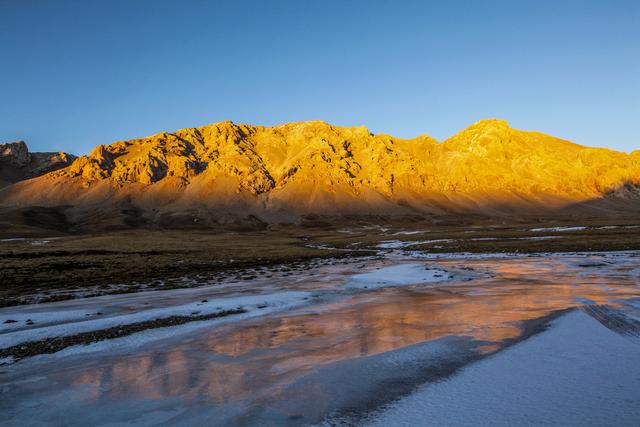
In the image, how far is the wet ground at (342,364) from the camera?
315 inches

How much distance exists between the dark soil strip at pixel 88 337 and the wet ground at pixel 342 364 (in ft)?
1.56

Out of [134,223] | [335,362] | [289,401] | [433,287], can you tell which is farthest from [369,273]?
[134,223]

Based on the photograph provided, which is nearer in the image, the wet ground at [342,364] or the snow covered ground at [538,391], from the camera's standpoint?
the snow covered ground at [538,391]

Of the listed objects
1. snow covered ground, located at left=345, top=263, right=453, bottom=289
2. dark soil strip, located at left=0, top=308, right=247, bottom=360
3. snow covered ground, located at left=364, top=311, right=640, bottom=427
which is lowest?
snow covered ground, located at left=345, top=263, right=453, bottom=289

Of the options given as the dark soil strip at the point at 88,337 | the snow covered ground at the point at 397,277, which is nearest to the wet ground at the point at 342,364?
the dark soil strip at the point at 88,337

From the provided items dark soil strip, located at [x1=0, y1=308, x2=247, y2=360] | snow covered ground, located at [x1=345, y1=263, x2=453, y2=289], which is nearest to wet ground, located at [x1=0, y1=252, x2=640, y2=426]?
dark soil strip, located at [x1=0, y1=308, x2=247, y2=360]

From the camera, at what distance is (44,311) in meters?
20.7

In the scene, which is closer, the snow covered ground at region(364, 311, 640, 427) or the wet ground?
the snow covered ground at region(364, 311, 640, 427)

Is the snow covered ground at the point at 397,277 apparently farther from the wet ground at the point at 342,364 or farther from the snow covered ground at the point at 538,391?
the snow covered ground at the point at 538,391

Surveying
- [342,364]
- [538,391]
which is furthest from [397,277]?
[538,391]

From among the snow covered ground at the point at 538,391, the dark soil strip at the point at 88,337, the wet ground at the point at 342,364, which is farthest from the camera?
the dark soil strip at the point at 88,337

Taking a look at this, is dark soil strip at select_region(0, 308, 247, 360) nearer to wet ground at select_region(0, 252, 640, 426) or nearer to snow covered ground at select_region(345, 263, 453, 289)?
wet ground at select_region(0, 252, 640, 426)

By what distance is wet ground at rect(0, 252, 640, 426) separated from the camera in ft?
26.2

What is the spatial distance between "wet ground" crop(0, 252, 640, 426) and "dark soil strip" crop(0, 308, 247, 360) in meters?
0.48
